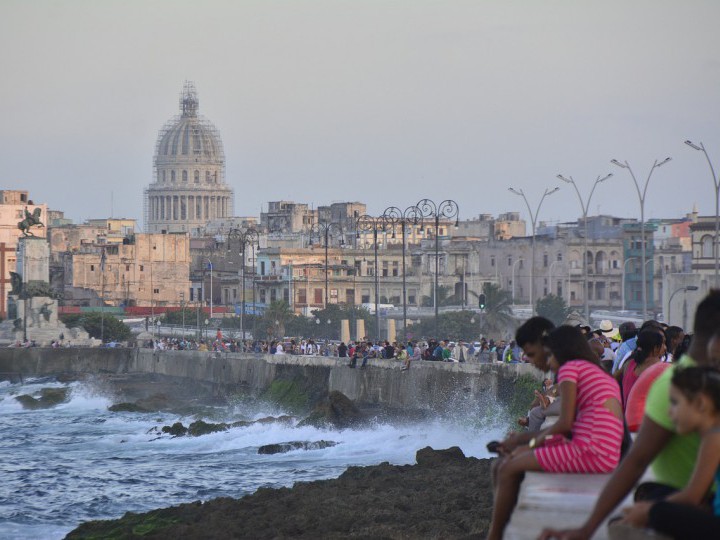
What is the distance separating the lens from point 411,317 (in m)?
92.5

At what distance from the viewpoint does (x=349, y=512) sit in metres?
18.6

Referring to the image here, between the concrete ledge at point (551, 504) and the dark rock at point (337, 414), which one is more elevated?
the concrete ledge at point (551, 504)

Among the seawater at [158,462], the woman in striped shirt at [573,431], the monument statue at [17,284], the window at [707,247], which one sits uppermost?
the window at [707,247]

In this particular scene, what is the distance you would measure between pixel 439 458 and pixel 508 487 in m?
17.6

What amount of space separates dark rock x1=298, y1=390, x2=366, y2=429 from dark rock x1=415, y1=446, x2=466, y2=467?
468 inches

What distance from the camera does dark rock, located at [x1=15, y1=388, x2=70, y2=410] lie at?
57844 mm

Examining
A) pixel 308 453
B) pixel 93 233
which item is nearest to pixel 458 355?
pixel 308 453

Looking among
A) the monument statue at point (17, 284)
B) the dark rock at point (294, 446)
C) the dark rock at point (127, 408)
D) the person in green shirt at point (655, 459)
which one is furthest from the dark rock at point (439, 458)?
the monument statue at point (17, 284)

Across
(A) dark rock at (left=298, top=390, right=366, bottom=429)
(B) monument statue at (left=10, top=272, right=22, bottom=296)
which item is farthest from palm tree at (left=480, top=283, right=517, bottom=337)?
(A) dark rock at (left=298, top=390, right=366, bottom=429)

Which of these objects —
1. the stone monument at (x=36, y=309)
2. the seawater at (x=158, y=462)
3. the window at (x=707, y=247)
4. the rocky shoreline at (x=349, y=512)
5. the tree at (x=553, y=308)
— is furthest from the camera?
the tree at (x=553, y=308)

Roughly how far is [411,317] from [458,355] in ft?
176

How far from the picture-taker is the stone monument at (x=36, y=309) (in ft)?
258

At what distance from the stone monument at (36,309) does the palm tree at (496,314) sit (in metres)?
21.0

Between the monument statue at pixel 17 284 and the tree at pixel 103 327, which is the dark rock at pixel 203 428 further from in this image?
the tree at pixel 103 327
